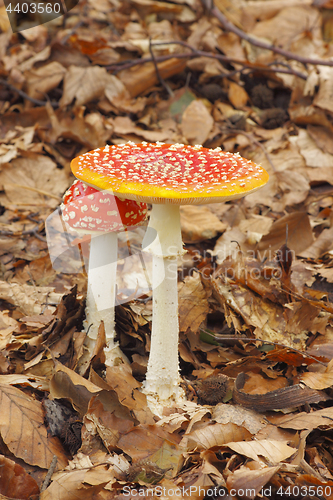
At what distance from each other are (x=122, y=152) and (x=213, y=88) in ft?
14.1

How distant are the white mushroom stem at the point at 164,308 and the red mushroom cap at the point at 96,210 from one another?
8.9 inches

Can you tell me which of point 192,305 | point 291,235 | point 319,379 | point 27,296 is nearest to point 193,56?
point 291,235

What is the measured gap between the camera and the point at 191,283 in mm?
3744

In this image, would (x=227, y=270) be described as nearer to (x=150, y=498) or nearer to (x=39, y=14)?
(x=150, y=498)

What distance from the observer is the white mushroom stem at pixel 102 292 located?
10.6 ft

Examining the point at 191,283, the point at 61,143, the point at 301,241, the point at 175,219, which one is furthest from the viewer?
the point at 61,143

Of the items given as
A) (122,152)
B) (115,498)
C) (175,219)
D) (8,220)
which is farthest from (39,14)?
(115,498)

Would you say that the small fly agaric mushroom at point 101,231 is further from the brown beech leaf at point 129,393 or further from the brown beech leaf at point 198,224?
the brown beech leaf at point 198,224

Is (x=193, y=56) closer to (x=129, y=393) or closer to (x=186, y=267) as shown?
Result: (x=186, y=267)

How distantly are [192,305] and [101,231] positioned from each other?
113cm

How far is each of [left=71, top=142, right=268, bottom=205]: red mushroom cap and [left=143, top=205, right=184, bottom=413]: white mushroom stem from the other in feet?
1.01

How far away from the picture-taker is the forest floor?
243cm

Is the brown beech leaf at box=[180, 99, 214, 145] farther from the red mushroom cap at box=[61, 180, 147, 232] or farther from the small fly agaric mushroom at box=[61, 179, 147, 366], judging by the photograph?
the red mushroom cap at box=[61, 180, 147, 232]

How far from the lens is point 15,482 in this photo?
7.40 feet
